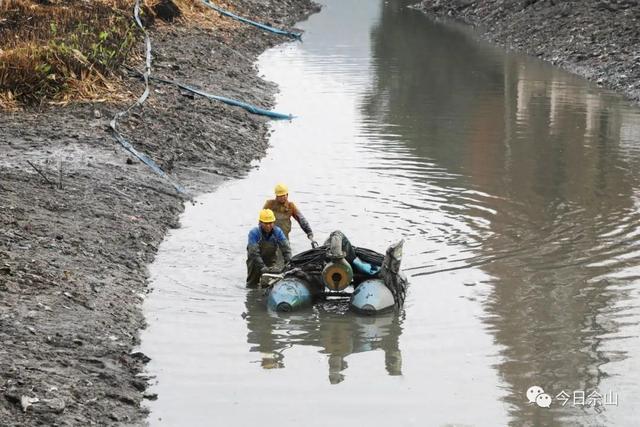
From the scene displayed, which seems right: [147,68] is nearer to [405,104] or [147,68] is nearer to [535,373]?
[405,104]

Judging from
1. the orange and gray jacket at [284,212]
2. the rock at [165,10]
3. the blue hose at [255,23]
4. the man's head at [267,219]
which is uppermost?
the rock at [165,10]

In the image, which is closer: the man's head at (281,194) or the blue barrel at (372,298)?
the blue barrel at (372,298)

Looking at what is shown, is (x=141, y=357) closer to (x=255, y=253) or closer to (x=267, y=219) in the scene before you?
(x=255, y=253)

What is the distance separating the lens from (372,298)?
41.0 feet

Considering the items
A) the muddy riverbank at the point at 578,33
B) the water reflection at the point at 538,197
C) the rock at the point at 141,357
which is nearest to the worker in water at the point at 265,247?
the water reflection at the point at 538,197

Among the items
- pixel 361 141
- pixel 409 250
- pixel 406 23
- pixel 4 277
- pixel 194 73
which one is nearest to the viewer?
pixel 4 277

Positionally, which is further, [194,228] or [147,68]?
[147,68]

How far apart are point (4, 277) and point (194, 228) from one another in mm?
4954

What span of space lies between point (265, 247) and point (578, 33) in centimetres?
2437

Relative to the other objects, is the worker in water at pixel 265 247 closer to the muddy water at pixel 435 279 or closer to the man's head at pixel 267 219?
the man's head at pixel 267 219

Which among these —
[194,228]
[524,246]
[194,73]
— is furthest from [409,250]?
[194,73]

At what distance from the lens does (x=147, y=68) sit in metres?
24.6

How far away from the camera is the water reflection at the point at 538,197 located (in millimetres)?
11422

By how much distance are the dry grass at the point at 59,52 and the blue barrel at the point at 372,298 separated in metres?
10.2
